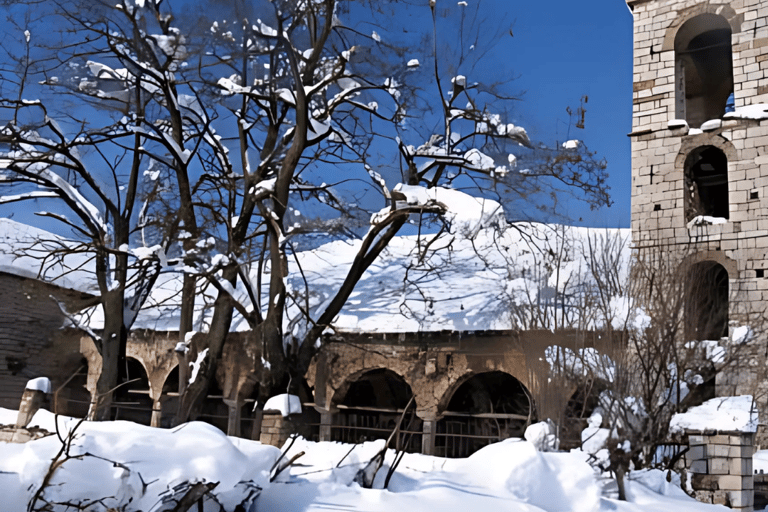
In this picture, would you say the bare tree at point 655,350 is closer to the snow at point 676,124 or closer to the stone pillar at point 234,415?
the snow at point 676,124

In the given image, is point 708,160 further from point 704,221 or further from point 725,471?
point 725,471

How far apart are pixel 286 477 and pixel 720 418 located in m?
5.91

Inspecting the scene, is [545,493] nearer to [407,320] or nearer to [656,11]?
[407,320]

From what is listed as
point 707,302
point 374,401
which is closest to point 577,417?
point 707,302

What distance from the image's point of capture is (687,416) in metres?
9.55

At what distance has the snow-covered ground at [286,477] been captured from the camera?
4789 mm

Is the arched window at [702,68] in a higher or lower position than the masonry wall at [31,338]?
higher

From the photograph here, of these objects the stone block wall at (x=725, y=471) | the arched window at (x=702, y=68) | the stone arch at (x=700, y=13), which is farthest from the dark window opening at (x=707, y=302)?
the stone arch at (x=700, y=13)

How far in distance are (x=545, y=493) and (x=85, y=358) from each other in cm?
1574

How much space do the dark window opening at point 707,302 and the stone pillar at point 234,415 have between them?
31.3 ft

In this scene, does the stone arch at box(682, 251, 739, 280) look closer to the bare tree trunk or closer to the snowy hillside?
the snowy hillside

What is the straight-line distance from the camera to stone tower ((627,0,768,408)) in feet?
48.3

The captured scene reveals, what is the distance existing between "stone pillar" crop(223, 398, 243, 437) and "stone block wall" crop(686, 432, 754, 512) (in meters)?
10.4

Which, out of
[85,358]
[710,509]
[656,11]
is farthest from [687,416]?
[85,358]
